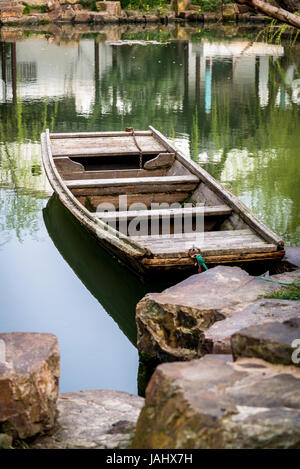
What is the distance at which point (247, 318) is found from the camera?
4410mm

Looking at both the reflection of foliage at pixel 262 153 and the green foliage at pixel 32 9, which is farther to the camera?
the green foliage at pixel 32 9

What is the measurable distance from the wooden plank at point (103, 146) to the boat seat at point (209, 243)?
284 cm

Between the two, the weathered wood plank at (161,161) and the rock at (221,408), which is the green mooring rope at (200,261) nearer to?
the rock at (221,408)

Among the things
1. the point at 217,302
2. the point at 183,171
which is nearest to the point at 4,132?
the point at 183,171

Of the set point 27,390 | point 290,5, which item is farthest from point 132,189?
point 27,390

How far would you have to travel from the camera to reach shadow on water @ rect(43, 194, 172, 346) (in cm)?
611

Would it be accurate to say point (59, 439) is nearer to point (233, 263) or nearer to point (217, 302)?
point (217, 302)

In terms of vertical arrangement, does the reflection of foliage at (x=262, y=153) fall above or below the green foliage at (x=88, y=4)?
below

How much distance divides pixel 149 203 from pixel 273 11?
450cm

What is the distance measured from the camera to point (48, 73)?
19.0 metres

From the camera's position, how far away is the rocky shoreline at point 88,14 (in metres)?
30.4

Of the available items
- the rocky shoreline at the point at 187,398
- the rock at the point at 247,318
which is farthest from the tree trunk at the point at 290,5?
the rock at the point at 247,318

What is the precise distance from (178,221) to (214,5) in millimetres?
28470

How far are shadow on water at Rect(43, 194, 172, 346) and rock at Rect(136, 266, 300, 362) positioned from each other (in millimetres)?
689
